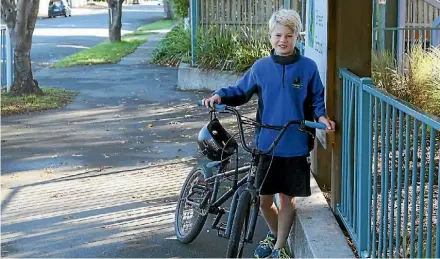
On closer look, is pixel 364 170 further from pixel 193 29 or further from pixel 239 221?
pixel 193 29

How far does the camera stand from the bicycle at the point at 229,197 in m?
4.73

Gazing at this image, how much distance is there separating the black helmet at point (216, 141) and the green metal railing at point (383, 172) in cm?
76

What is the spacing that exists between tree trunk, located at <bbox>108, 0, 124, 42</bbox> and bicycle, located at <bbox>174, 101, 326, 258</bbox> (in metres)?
21.3

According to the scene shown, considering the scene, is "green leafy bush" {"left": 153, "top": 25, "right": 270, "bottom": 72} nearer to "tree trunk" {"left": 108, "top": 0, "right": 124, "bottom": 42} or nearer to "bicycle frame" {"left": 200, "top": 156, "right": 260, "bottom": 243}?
"bicycle frame" {"left": 200, "top": 156, "right": 260, "bottom": 243}

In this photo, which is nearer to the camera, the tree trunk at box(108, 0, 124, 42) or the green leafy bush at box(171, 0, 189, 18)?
the green leafy bush at box(171, 0, 189, 18)

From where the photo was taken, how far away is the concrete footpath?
5.73 metres

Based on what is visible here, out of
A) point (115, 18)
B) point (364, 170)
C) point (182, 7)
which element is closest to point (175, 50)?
point (182, 7)

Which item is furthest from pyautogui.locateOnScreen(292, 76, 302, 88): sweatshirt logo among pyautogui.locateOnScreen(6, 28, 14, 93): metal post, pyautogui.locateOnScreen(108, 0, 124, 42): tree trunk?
pyautogui.locateOnScreen(108, 0, 124, 42): tree trunk

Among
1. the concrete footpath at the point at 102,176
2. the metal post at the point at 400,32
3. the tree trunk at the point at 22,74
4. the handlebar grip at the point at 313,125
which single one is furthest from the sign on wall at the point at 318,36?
the tree trunk at the point at 22,74

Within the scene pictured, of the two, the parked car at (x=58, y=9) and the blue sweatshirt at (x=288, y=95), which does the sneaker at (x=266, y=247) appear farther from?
the parked car at (x=58, y=9)

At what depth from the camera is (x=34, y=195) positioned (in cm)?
712

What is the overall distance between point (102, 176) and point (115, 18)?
19.6 m

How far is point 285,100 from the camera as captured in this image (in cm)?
479

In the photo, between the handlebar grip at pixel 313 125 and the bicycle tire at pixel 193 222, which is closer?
the handlebar grip at pixel 313 125
